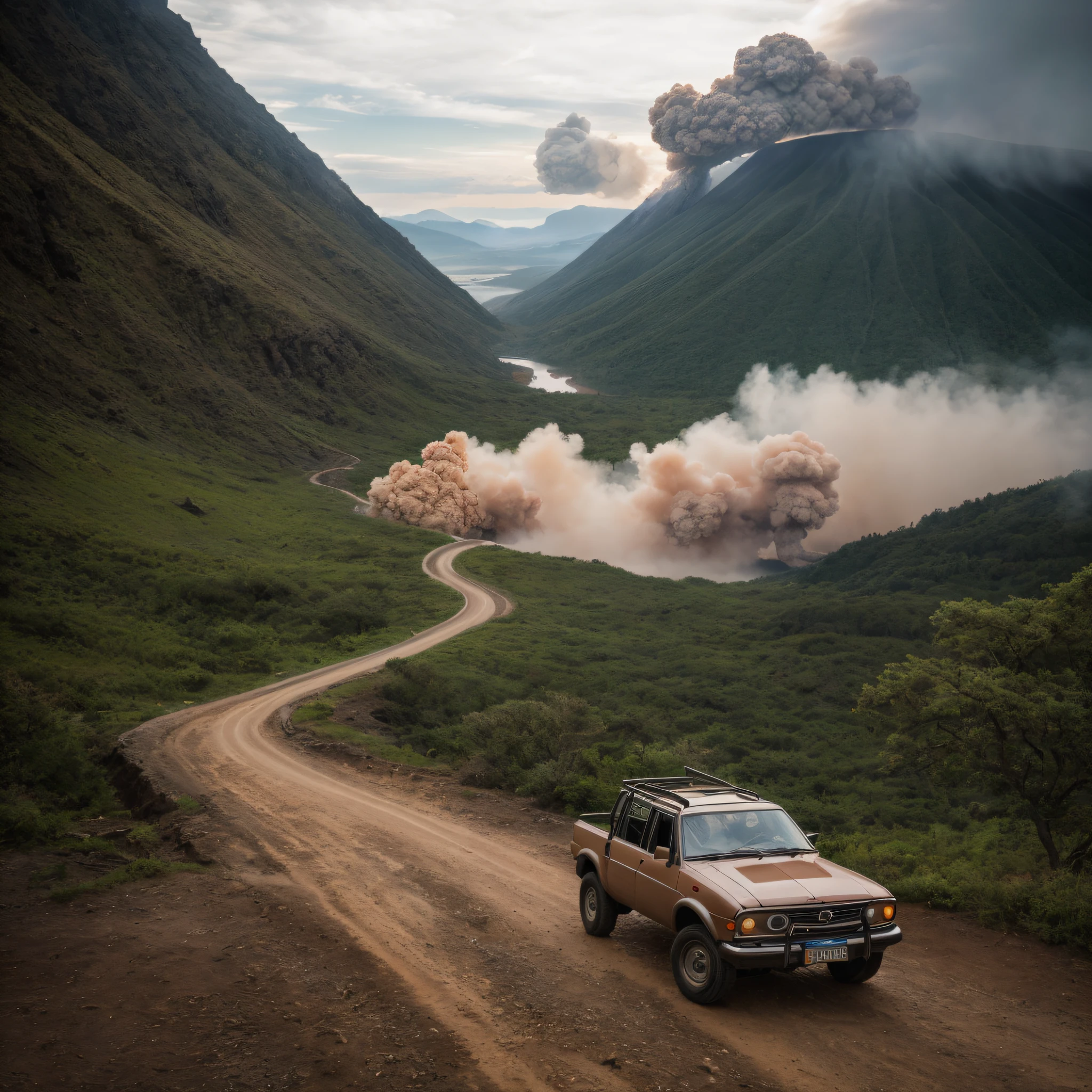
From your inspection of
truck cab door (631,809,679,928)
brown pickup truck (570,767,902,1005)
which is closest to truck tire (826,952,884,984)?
brown pickup truck (570,767,902,1005)

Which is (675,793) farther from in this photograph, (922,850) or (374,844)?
(922,850)

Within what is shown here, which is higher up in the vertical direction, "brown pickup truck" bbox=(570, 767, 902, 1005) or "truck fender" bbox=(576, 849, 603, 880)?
"brown pickup truck" bbox=(570, 767, 902, 1005)

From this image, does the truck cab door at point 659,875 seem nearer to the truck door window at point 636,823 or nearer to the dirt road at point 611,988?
the truck door window at point 636,823

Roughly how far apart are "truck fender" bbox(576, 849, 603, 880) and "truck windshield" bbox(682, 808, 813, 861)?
2587mm

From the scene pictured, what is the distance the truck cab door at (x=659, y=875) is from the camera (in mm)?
14266

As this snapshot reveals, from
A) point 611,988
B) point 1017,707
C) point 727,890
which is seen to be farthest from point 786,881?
point 1017,707

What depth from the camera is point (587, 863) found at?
668 inches

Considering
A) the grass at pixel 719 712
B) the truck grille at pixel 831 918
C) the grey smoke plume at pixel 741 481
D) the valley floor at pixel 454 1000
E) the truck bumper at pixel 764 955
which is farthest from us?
the grey smoke plume at pixel 741 481

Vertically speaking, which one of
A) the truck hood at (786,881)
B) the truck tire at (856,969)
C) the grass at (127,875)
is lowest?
the grass at (127,875)

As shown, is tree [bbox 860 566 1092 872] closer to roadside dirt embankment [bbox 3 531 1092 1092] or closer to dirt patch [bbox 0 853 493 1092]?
roadside dirt embankment [bbox 3 531 1092 1092]

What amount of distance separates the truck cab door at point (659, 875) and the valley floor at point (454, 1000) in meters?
1.10

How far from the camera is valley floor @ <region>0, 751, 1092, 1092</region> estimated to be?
1161 cm

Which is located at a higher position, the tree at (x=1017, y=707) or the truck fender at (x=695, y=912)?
the tree at (x=1017, y=707)

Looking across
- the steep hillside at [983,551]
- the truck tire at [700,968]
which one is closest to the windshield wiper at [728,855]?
the truck tire at [700,968]
